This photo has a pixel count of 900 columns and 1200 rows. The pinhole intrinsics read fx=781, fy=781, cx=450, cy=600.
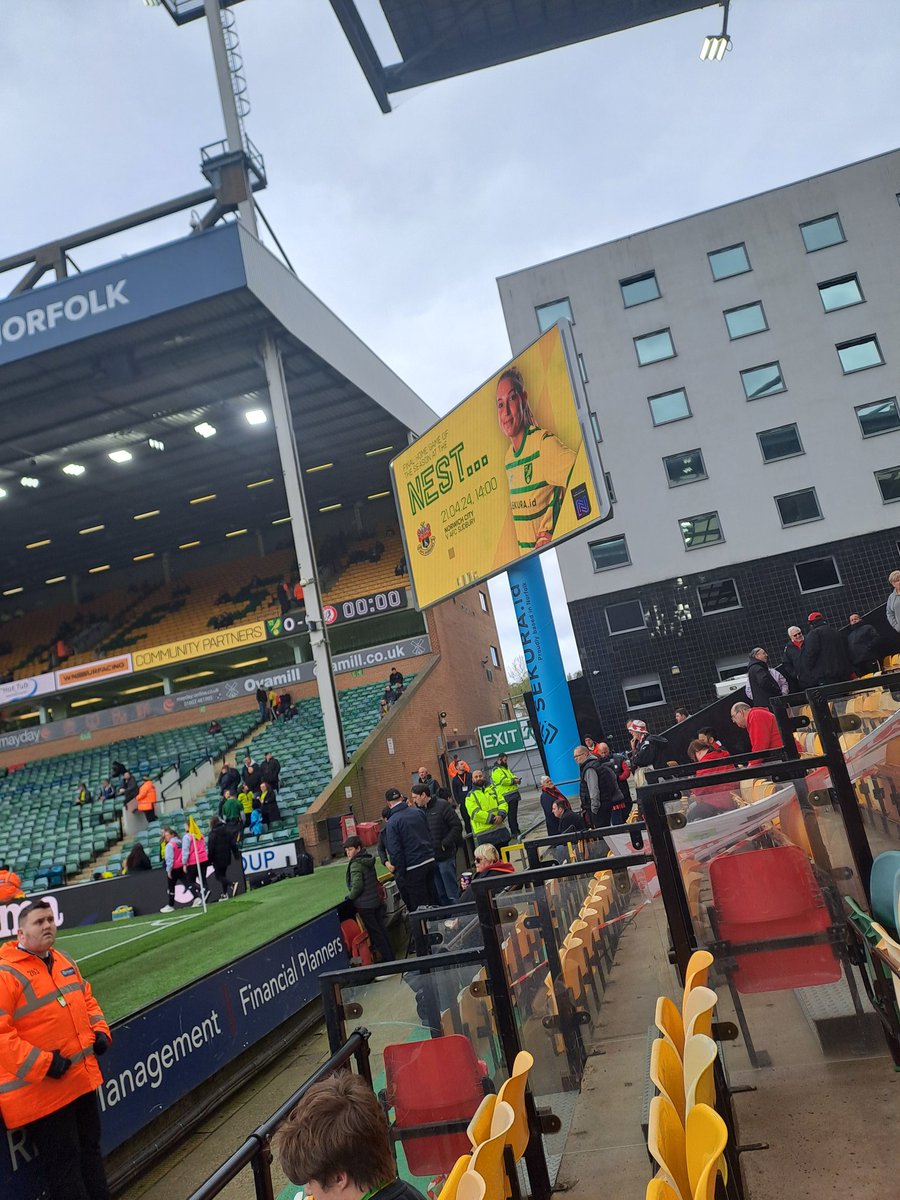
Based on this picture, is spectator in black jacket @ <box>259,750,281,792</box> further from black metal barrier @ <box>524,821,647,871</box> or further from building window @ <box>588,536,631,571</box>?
black metal barrier @ <box>524,821,647,871</box>

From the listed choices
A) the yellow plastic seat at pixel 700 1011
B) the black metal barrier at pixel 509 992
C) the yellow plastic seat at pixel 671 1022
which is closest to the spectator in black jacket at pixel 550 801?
the black metal barrier at pixel 509 992

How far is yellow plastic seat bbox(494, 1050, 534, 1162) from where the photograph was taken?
8.57 feet

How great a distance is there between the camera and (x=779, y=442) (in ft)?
74.4

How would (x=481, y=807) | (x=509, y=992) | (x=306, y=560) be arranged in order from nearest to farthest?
(x=509, y=992) < (x=481, y=807) < (x=306, y=560)

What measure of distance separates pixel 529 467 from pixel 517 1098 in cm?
1105

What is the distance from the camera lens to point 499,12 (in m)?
18.0

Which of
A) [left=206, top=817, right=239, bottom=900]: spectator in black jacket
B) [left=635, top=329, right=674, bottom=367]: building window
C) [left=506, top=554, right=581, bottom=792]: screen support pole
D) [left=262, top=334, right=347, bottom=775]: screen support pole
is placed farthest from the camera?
[left=635, top=329, right=674, bottom=367]: building window

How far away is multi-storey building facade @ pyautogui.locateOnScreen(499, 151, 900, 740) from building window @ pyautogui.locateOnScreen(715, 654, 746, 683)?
0.19 feet

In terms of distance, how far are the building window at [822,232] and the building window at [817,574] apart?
943 cm

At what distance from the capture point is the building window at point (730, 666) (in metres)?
21.4

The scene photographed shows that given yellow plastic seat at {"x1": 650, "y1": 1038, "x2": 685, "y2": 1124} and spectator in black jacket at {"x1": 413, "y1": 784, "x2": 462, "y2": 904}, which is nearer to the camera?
yellow plastic seat at {"x1": 650, "y1": 1038, "x2": 685, "y2": 1124}

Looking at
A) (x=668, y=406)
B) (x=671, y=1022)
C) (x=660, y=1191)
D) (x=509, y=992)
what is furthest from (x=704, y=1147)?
(x=668, y=406)

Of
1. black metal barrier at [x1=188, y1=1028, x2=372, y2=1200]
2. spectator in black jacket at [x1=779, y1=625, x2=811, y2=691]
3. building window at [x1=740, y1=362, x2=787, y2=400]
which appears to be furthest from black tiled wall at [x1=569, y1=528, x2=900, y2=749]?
black metal barrier at [x1=188, y1=1028, x2=372, y2=1200]

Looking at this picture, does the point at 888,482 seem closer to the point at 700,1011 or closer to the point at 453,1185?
the point at 700,1011
